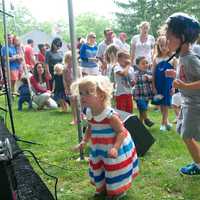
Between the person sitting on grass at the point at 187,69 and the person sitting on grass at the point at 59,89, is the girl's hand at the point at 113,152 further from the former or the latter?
the person sitting on grass at the point at 59,89

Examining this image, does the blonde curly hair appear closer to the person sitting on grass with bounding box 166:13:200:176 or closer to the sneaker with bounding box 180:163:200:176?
the person sitting on grass with bounding box 166:13:200:176

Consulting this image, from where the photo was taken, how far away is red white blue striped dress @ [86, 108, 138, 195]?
3.19m

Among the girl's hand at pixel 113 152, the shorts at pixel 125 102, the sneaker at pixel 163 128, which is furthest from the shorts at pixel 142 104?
the girl's hand at pixel 113 152

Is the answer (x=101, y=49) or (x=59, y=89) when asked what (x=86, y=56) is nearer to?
(x=101, y=49)

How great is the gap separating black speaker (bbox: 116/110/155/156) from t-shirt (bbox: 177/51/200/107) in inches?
33.0

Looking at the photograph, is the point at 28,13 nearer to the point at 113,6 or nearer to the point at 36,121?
the point at 113,6

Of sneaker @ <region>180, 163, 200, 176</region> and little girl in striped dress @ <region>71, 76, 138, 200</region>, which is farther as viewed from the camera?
sneaker @ <region>180, 163, 200, 176</region>

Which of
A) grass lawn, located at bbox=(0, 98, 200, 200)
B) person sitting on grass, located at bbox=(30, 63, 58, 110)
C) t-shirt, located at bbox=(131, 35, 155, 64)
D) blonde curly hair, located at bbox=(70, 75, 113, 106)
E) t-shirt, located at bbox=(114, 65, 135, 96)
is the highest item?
t-shirt, located at bbox=(131, 35, 155, 64)

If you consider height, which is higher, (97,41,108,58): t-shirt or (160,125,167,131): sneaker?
(97,41,108,58): t-shirt

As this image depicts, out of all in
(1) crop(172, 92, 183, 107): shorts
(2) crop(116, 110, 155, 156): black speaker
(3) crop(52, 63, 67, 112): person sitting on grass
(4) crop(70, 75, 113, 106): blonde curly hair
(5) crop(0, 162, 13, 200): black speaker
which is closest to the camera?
(5) crop(0, 162, 13, 200): black speaker

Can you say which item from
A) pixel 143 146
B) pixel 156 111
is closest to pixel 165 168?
pixel 143 146

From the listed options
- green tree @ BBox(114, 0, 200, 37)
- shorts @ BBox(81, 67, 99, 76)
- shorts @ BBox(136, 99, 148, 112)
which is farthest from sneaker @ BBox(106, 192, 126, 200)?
green tree @ BBox(114, 0, 200, 37)

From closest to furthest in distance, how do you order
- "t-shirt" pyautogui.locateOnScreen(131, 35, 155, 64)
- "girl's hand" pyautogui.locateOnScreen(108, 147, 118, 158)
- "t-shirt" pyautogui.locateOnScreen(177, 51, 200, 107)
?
"girl's hand" pyautogui.locateOnScreen(108, 147, 118, 158) → "t-shirt" pyautogui.locateOnScreen(177, 51, 200, 107) → "t-shirt" pyautogui.locateOnScreen(131, 35, 155, 64)

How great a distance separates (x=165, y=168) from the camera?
13.4 ft
